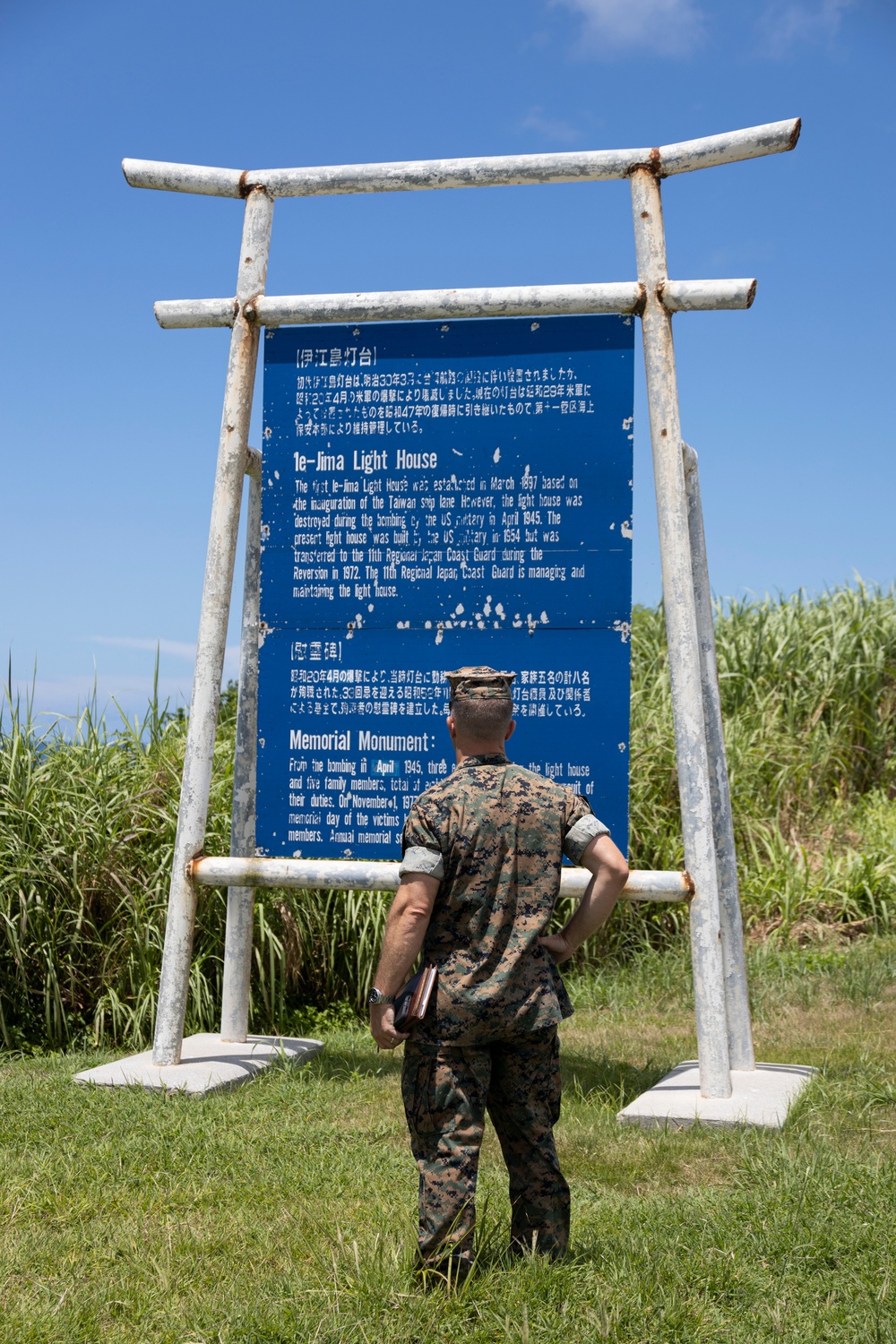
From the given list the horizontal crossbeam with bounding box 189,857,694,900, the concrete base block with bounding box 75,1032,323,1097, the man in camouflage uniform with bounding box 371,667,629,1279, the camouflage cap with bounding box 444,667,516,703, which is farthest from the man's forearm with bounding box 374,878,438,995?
the concrete base block with bounding box 75,1032,323,1097

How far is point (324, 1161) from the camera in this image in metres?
4.51

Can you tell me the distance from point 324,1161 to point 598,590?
2.66 meters

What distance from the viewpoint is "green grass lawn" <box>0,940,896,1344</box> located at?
3.16 meters

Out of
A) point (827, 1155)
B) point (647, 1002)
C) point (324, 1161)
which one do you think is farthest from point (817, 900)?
point (324, 1161)

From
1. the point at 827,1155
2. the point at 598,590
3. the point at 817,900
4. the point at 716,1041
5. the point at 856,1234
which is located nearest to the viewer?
the point at 856,1234

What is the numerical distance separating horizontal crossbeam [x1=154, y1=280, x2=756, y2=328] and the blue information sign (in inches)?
3.7

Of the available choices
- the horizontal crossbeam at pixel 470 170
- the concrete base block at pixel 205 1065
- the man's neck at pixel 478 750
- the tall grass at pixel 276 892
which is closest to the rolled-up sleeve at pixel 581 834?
the man's neck at pixel 478 750

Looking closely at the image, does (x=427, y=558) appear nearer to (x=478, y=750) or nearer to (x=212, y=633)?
(x=212, y=633)

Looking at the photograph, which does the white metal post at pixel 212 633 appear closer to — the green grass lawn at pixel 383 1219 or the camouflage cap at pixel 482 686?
the green grass lawn at pixel 383 1219

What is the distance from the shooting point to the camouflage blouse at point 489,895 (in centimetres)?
322

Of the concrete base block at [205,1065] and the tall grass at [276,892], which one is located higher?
the tall grass at [276,892]

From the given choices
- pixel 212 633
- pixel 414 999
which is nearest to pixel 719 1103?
pixel 414 999

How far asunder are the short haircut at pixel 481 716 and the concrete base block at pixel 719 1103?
2281 mm

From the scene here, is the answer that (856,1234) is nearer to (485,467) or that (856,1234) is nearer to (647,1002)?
(485,467)
